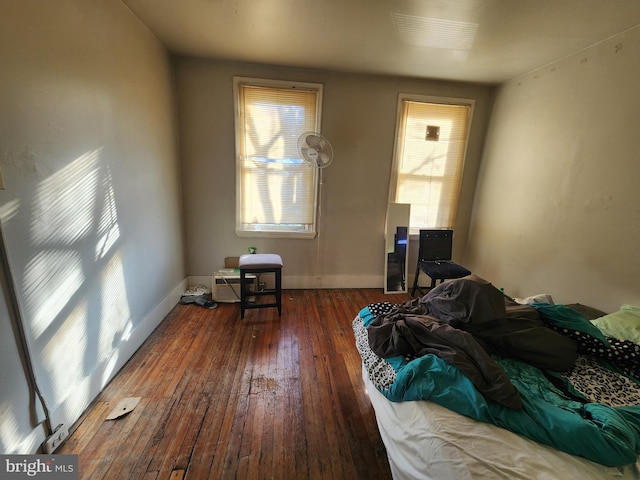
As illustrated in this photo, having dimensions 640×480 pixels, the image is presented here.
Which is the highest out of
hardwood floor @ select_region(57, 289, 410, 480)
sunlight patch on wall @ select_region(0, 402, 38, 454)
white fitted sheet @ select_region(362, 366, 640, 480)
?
white fitted sheet @ select_region(362, 366, 640, 480)

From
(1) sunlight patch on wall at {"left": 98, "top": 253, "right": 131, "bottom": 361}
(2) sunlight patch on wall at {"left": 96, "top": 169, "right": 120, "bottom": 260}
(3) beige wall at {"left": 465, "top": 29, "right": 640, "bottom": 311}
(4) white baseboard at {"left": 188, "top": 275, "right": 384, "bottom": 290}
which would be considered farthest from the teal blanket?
(4) white baseboard at {"left": 188, "top": 275, "right": 384, "bottom": 290}

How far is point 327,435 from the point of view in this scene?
4.69 ft

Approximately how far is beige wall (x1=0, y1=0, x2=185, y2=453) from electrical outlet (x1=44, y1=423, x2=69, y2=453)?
48 millimetres

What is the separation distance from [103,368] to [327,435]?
149cm

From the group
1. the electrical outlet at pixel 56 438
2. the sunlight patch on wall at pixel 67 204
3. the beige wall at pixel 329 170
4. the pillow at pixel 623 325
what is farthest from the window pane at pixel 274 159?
the pillow at pixel 623 325

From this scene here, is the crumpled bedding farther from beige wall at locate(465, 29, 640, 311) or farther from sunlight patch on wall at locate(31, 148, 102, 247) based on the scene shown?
sunlight patch on wall at locate(31, 148, 102, 247)

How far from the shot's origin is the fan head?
2682 millimetres

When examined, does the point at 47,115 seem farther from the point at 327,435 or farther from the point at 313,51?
the point at 327,435

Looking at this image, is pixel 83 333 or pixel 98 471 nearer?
pixel 98 471

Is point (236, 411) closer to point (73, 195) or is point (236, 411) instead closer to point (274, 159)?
point (73, 195)

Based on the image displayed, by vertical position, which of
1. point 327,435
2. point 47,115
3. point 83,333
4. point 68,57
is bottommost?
point 327,435

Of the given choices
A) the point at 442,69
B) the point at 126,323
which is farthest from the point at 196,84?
the point at 442,69

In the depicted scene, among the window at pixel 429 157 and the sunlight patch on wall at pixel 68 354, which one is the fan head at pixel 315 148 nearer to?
the window at pixel 429 157

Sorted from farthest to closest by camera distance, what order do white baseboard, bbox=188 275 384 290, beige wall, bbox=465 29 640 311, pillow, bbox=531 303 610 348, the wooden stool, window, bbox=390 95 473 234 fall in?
white baseboard, bbox=188 275 384 290 < window, bbox=390 95 473 234 < the wooden stool < beige wall, bbox=465 29 640 311 < pillow, bbox=531 303 610 348
